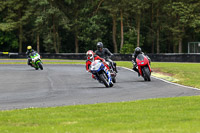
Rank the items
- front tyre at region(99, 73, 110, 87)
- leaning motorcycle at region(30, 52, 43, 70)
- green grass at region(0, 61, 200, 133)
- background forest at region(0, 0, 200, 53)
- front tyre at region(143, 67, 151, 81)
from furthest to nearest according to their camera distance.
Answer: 1. background forest at region(0, 0, 200, 53)
2. leaning motorcycle at region(30, 52, 43, 70)
3. front tyre at region(143, 67, 151, 81)
4. front tyre at region(99, 73, 110, 87)
5. green grass at region(0, 61, 200, 133)

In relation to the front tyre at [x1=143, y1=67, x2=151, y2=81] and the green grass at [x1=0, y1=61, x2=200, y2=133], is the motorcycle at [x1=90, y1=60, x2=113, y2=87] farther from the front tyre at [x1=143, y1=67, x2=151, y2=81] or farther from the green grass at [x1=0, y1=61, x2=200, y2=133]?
the green grass at [x1=0, y1=61, x2=200, y2=133]

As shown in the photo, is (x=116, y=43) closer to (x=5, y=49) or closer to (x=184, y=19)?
(x=184, y=19)

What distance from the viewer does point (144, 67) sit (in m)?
19.3

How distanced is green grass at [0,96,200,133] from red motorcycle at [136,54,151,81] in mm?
7826

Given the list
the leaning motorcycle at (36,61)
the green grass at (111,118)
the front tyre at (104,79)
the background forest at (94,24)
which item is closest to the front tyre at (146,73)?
the front tyre at (104,79)

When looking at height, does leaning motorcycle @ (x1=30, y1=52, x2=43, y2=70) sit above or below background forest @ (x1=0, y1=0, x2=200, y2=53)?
below

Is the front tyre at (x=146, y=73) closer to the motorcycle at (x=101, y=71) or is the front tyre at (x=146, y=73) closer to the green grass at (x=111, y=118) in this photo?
the motorcycle at (x=101, y=71)

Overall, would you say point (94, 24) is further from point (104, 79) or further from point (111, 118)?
point (111, 118)

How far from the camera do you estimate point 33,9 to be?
6294 cm

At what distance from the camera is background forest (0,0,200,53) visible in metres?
60.4

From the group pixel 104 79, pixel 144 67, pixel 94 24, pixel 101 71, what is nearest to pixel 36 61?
pixel 144 67

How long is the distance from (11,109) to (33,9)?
53.8m

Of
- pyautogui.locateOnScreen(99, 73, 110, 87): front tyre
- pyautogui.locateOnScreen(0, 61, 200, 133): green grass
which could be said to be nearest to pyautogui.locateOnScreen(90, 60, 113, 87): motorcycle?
pyautogui.locateOnScreen(99, 73, 110, 87): front tyre

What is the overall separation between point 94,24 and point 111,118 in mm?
52484
